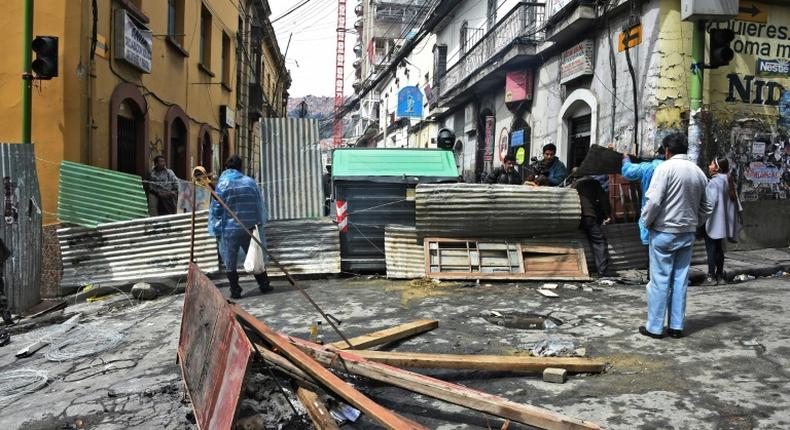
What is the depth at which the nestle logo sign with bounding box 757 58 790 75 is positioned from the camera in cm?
978

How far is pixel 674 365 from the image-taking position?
154 inches

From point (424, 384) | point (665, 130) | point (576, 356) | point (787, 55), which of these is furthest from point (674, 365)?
point (787, 55)

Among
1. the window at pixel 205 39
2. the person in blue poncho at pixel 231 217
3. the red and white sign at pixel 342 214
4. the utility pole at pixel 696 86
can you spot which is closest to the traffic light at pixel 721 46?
the utility pole at pixel 696 86

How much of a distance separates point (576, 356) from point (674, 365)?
695 millimetres

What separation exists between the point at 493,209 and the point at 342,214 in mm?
2236

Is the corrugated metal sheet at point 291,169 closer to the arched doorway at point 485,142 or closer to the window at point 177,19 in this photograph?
the window at point 177,19

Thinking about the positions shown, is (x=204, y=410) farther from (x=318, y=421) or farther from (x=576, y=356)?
(x=576, y=356)

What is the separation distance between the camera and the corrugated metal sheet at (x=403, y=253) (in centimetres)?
753

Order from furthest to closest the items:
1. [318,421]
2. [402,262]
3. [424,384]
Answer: [402,262]
[424,384]
[318,421]

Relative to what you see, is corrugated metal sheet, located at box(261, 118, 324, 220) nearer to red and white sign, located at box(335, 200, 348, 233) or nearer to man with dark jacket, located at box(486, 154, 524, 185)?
red and white sign, located at box(335, 200, 348, 233)

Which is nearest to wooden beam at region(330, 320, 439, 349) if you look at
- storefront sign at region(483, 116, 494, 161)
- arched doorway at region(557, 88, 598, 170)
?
arched doorway at region(557, 88, 598, 170)

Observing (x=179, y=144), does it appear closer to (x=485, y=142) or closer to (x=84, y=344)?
(x=84, y=344)

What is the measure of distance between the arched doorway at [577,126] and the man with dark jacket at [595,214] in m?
4.31

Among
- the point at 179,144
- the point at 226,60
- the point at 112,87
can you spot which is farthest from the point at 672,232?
the point at 226,60
